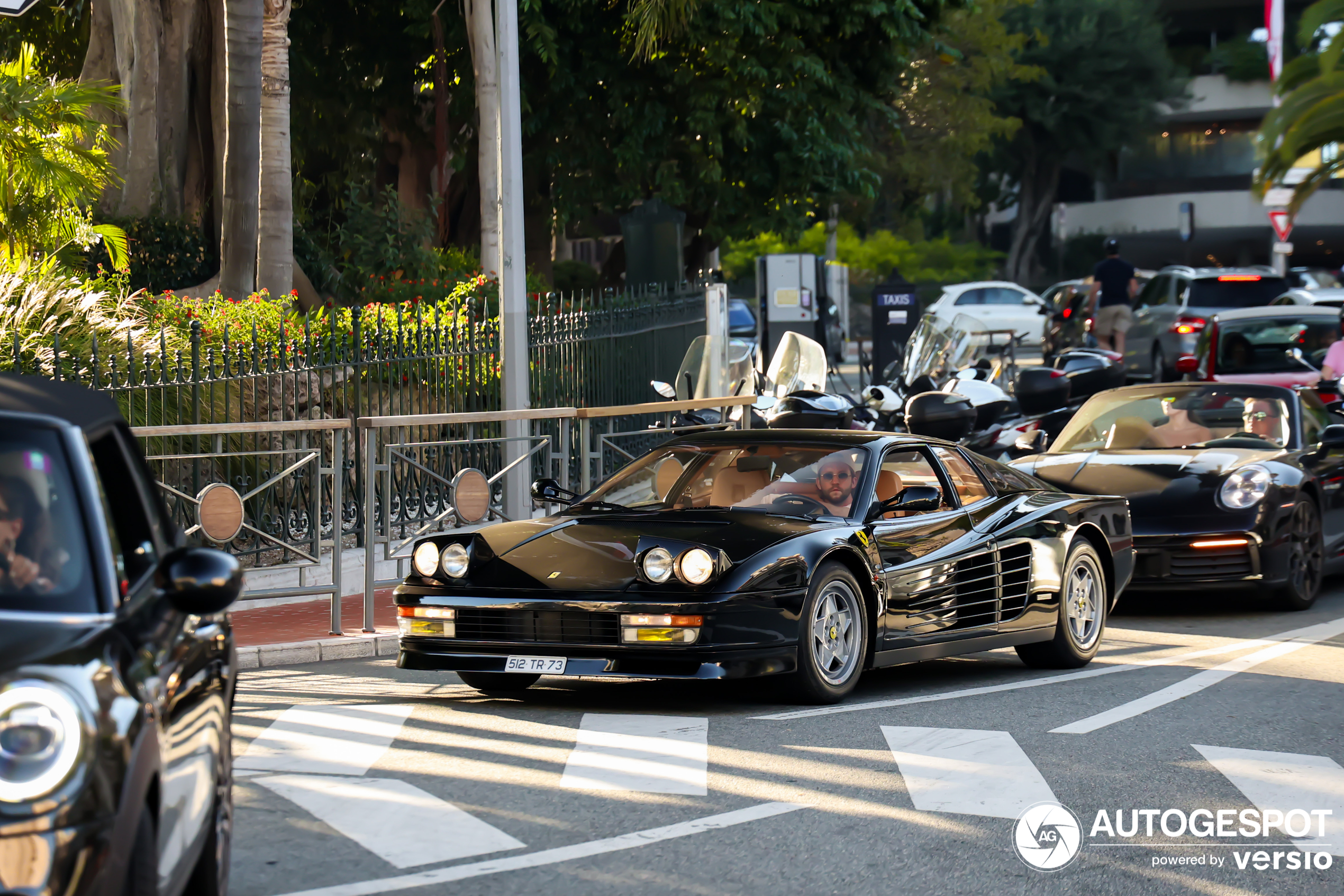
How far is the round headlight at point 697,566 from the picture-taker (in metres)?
7.60

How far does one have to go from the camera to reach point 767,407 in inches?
554

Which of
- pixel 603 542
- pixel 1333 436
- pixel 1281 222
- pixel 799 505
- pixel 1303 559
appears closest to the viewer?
pixel 603 542

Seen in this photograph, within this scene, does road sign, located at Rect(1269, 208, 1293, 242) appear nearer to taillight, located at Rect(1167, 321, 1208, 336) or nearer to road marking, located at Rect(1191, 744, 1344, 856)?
taillight, located at Rect(1167, 321, 1208, 336)

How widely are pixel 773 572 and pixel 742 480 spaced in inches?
46.0

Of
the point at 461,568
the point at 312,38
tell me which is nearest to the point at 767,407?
the point at 461,568

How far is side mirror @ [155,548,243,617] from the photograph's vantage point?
157 inches

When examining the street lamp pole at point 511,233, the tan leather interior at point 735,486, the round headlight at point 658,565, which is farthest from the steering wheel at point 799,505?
the street lamp pole at point 511,233

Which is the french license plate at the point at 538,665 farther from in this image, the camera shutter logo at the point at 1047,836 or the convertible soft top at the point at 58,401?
the convertible soft top at the point at 58,401

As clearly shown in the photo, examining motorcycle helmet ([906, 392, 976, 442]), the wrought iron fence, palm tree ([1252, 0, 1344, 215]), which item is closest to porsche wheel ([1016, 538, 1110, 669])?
the wrought iron fence

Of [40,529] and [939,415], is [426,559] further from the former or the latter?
[939,415]

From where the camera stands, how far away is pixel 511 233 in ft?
45.5

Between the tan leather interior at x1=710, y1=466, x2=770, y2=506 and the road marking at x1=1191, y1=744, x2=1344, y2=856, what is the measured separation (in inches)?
97.2

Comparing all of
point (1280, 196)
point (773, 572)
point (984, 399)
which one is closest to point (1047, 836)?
point (773, 572)

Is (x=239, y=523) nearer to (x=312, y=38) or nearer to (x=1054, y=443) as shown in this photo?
(x=1054, y=443)
